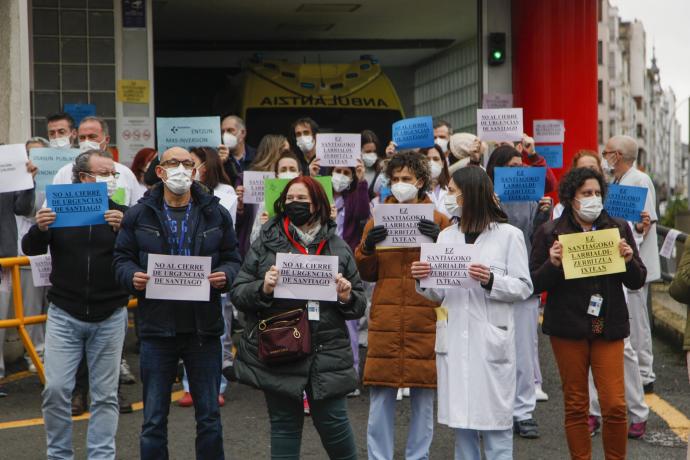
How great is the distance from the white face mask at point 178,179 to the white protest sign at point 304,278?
83 centimetres

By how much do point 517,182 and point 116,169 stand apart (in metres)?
2.77

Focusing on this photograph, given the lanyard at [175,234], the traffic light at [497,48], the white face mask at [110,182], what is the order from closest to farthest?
1. the lanyard at [175,234]
2. the white face mask at [110,182]
3. the traffic light at [497,48]

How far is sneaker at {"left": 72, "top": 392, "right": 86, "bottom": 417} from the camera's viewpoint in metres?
8.30

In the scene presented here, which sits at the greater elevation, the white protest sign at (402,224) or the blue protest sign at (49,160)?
the blue protest sign at (49,160)

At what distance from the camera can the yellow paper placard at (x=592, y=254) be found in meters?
6.30

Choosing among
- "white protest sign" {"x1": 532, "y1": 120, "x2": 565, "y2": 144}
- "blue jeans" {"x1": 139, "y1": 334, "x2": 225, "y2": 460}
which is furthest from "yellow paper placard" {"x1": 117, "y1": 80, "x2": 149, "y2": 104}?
"blue jeans" {"x1": 139, "y1": 334, "x2": 225, "y2": 460}

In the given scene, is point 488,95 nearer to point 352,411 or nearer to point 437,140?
point 437,140

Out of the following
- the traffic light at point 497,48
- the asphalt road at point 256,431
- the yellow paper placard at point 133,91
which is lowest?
the asphalt road at point 256,431

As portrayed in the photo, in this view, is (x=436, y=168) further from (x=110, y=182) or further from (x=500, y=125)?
(x=110, y=182)

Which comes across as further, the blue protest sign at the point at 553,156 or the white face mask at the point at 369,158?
the white face mask at the point at 369,158

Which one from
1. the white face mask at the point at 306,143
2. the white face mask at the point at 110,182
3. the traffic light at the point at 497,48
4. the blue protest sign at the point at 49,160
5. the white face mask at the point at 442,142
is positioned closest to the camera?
the white face mask at the point at 110,182

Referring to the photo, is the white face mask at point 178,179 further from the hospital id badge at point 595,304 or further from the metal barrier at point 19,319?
the metal barrier at point 19,319

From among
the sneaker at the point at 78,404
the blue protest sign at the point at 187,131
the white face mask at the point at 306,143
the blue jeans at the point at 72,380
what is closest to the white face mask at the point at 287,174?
the blue protest sign at the point at 187,131

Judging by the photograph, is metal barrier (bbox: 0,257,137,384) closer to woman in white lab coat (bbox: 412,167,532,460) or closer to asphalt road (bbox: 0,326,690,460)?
asphalt road (bbox: 0,326,690,460)
